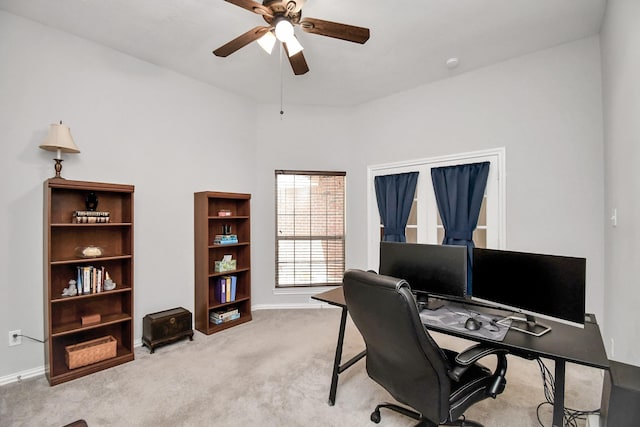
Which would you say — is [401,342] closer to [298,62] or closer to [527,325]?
[527,325]

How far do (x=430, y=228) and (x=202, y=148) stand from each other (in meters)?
3.02

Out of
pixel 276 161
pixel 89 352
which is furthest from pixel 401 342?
pixel 276 161

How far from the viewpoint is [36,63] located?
2541mm

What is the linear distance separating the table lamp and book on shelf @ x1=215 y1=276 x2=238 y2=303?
191 cm

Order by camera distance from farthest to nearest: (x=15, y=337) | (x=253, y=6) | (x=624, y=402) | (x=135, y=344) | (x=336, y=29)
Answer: (x=135, y=344) < (x=15, y=337) < (x=336, y=29) < (x=253, y=6) < (x=624, y=402)

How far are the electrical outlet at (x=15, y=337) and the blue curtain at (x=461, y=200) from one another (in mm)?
4136

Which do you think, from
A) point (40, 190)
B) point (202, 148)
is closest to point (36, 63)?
point (40, 190)

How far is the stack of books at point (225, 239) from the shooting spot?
365cm

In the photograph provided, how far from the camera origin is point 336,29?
2051mm

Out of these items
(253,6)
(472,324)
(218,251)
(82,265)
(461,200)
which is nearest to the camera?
(472,324)

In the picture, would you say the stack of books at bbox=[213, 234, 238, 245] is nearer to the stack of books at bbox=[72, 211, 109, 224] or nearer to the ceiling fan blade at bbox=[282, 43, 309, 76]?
the stack of books at bbox=[72, 211, 109, 224]

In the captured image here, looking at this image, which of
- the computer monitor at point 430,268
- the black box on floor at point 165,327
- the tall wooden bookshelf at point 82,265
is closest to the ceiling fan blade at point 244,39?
the tall wooden bookshelf at point 82,265

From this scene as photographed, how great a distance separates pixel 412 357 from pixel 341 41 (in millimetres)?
2700

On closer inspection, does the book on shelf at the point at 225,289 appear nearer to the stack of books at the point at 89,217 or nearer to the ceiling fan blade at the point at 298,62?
the stack of books at the point at 89,217
